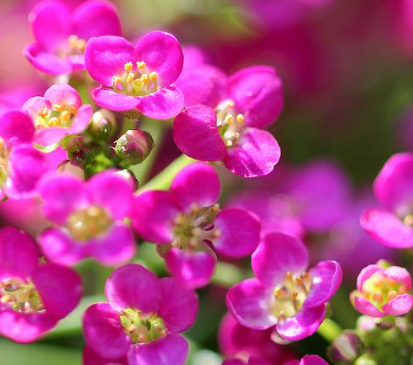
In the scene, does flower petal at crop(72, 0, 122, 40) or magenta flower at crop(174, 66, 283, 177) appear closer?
magenta flower at crop(174, 66, 283, 177)

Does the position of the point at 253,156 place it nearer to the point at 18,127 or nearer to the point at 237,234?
the point at 237,234

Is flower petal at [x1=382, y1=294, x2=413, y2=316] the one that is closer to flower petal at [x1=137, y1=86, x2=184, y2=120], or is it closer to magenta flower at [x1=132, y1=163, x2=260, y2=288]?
magenta flower at [x1=132, y1=163, x2=260, y2=288]

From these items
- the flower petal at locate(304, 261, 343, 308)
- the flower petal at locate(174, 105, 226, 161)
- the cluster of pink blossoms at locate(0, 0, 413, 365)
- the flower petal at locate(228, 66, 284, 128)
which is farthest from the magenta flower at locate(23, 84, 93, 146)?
the flower petal at locate(304, 261, 343, 308)

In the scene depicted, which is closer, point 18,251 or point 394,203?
point 18,251

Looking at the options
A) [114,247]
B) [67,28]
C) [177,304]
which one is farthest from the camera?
[67,28]

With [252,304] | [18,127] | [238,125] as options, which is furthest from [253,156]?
[18,127]

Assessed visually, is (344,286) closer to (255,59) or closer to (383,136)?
(383,136)

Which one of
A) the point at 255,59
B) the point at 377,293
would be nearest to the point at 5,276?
the point at 377,293

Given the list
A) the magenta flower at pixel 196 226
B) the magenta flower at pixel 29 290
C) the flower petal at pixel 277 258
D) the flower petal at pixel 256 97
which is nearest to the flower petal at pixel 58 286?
the magenta flower at pixel 29 290
